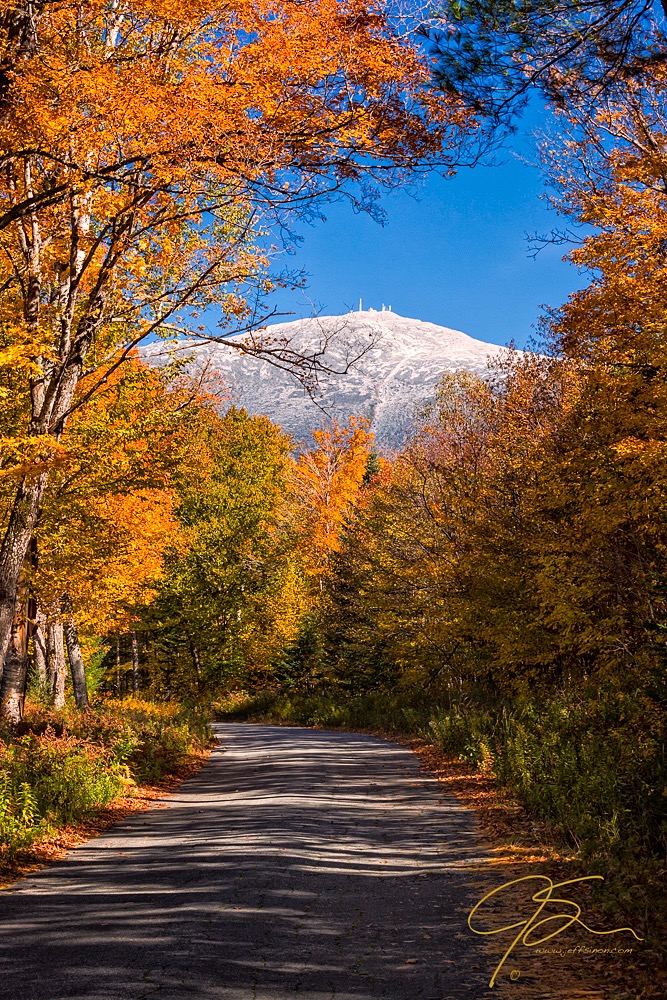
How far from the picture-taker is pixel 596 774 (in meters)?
8.23

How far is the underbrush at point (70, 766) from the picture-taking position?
8.51 m

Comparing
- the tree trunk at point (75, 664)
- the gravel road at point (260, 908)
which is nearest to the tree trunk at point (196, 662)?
the tree trunk at point (75, 664)

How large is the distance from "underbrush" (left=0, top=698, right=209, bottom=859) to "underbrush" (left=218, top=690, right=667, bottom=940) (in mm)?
5517

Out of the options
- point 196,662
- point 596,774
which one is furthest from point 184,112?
point 196,662

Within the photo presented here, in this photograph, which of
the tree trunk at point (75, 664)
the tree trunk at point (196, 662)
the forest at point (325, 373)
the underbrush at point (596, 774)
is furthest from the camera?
the tree trunk at point (196, 662)

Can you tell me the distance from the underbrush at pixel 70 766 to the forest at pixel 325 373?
54mm

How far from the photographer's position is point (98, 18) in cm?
1020

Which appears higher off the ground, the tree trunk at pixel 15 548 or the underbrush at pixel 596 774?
the tree trunk at pixel 15 548

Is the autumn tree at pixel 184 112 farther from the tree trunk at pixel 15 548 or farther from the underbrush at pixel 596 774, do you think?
the underbrush at pixel 596 774

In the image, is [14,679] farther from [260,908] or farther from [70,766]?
[260,908]

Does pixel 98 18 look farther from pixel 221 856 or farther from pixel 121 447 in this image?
pixel 221 856

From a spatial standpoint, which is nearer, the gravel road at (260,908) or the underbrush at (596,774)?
the gravel road at (260,908)

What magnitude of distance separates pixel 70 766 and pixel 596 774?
6.46 m

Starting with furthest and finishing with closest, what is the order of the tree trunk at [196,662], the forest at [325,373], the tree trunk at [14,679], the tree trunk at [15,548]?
the tree trunk at [196,662] → the tree trunk at [14,679] → the tree trunk at [15,548] → the forest at [325,373]
